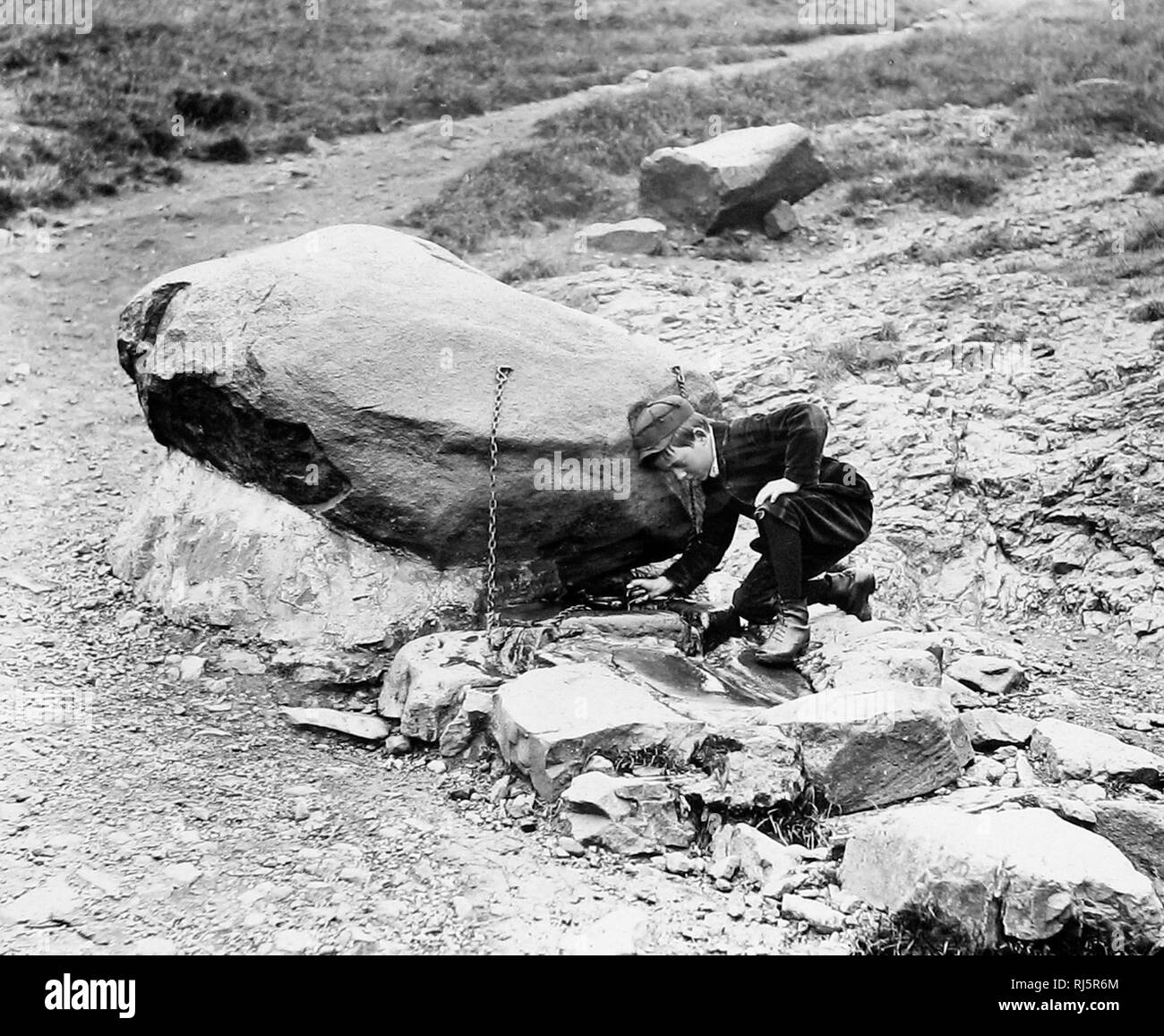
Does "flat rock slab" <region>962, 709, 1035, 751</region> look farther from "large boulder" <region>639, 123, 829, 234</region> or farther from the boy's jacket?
"large boulder" <region>639, 123, 829, 234</region>

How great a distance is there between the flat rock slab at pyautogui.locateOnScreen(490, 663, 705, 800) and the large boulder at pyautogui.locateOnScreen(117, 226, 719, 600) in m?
1.29

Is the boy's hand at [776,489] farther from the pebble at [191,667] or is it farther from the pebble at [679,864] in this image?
the pebble at [191,667]

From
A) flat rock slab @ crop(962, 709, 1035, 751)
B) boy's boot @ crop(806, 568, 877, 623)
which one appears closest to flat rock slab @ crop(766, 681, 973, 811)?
flat rock slab @ crop(962, 709, 1035, 751)

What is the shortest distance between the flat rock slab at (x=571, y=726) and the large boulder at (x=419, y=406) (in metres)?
1.29

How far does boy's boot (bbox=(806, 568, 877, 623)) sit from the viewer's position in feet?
24.6

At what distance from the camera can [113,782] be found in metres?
5.77

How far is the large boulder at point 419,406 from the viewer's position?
6.88 metres

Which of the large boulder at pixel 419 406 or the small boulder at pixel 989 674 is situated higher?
the large boulder at pixel 419 406

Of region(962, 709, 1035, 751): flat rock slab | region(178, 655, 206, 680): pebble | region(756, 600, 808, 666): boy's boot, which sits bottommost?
region(962, 709, 1035, 751): flat rock slab

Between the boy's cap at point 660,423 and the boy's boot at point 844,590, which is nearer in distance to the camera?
the boy's cap at point 660,423

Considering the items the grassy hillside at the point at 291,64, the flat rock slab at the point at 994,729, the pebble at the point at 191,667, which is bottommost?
the flat rock slab at the point at 994,729

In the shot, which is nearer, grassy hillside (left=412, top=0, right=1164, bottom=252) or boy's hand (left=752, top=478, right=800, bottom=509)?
boy's hand (left=752, top=478, right=800, bottom=509)

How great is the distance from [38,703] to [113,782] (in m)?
0.95

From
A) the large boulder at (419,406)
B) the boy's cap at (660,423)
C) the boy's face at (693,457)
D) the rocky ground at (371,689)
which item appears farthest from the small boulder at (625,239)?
the boy's face at (693,457)
